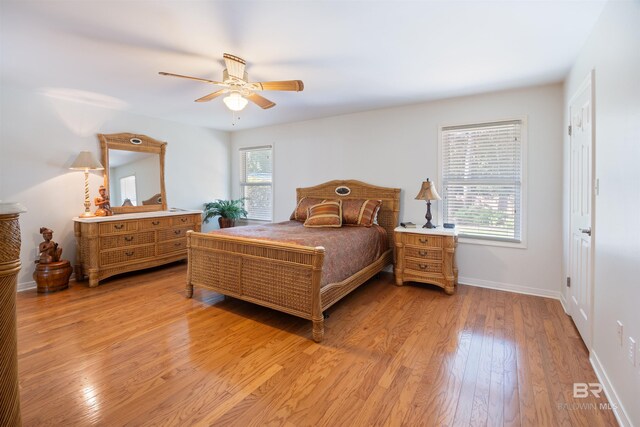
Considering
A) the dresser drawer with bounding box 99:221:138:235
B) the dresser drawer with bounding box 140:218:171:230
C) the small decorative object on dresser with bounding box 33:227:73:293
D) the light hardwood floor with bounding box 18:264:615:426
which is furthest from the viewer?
the dresser drawer with bounding box 140:218:171:230

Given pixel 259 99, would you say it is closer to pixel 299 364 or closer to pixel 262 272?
pixel 262 272

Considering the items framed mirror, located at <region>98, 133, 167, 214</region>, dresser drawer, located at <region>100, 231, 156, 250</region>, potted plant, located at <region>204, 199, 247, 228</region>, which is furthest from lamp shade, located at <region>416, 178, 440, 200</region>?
framed mirror, located at <region>98, 133, 167, 214</region>

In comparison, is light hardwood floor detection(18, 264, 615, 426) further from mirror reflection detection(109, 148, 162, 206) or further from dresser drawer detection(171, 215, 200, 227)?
mirror reflection detection(109, 148, 162, 206)

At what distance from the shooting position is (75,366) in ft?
6.84

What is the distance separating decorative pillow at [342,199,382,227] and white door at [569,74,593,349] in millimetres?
2047

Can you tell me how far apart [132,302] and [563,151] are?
4874 mm

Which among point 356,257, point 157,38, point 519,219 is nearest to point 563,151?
point 519,219

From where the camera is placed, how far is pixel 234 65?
246 cm

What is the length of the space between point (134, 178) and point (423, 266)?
4356 mm

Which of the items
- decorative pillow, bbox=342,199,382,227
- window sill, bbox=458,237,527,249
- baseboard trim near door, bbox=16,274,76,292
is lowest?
baseboard trim near door, bbox=16,274,76,292

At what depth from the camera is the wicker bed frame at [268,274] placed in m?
2.49

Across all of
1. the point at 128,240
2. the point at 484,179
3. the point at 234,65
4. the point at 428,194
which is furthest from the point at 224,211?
the point at 484,179

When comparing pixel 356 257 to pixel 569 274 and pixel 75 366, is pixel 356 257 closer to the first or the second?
pixel 569 274

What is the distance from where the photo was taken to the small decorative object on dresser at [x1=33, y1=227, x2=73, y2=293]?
3.52m
